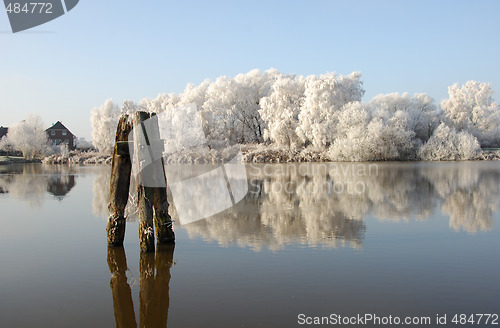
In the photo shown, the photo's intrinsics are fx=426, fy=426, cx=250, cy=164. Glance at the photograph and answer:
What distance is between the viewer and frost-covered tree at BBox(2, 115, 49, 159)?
5848 cm

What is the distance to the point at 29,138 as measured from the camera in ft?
192

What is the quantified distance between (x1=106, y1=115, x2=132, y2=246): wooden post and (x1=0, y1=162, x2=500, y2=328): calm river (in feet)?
1.69

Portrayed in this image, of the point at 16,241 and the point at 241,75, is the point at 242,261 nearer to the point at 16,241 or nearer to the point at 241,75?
the point at 16,241

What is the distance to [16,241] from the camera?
29.4 ft

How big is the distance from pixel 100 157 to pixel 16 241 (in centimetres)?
4781

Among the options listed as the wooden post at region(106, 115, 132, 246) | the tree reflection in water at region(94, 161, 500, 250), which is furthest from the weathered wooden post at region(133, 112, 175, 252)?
the tree reflection in water at region(94, 161, 500, 250)

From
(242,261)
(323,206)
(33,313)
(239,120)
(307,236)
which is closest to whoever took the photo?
(33,313)

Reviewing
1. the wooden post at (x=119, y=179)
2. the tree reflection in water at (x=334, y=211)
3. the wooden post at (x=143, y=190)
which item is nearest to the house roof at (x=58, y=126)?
the tree reflection in water at (x=334, y=211)

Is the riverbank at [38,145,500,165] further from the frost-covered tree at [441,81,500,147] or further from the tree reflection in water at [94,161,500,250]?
the tree reflection in water at [94,161,500,250]

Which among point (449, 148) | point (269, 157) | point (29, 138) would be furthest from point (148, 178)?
point (29, 138)

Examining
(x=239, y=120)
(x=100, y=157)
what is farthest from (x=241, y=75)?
(x=100, y=157)

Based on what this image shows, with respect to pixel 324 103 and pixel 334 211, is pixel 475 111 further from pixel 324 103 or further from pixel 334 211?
pixel 334 211

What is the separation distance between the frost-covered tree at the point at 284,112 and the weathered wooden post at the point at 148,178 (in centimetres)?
3642

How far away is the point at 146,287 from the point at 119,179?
2583 mm
